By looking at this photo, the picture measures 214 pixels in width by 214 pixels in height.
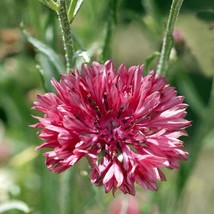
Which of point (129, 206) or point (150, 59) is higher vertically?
point (150, 59)

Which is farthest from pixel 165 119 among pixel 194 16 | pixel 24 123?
pixel 24 123

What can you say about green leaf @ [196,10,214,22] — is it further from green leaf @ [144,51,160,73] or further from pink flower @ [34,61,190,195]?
pink flower @ [34,61,190,195]

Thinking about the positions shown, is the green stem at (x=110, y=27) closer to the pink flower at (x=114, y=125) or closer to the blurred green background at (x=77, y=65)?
the blurred green background at (x=77, y=65)

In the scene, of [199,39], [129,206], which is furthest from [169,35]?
[129,206]

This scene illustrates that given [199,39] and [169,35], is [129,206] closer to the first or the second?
[199,39]

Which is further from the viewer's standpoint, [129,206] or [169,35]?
[129,206]
